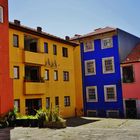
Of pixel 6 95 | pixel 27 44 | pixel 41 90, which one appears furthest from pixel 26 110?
pixel 27 44

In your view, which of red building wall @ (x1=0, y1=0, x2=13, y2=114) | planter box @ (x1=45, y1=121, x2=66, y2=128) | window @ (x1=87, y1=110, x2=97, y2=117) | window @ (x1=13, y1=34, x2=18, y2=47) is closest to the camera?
planter box @ (x1=45, y1=121, x2=66, y2=128)

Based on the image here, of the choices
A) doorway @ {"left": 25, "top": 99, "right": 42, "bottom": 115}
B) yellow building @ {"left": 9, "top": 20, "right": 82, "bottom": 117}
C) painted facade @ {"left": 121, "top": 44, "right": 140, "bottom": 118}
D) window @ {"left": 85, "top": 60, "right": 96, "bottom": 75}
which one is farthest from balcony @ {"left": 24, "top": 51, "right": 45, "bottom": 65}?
painted facade @ {"left": 121, "top": 44, "right": 140, "bottom": 118}

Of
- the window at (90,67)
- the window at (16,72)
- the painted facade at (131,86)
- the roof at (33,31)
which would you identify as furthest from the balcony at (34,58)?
the painted facade at (131,86)

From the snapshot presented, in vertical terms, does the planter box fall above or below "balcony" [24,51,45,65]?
below

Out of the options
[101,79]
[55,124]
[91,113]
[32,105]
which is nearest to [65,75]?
[101,79]

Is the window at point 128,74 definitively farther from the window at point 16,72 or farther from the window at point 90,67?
the window at point 16,72

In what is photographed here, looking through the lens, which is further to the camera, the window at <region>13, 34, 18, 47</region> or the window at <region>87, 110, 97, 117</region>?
the window at <region>87, 110, 97, 117</region>

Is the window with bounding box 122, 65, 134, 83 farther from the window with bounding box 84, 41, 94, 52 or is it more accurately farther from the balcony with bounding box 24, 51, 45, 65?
the balcony with bounding box 24, 51, 45, 65

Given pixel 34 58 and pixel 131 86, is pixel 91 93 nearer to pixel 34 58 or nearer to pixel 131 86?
pixel 131 86

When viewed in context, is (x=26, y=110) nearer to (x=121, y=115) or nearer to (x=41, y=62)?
(x=41, y=62)

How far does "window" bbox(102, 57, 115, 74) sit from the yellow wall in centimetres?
404

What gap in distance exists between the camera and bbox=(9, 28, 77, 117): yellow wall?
26.0 metres

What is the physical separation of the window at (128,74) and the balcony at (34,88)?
9859 millimetres

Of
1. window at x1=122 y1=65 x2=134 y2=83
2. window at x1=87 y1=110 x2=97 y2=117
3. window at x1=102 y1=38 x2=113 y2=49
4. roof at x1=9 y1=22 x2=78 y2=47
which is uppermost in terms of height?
roof at x1=9 y1=22 x2=78 y2=47
